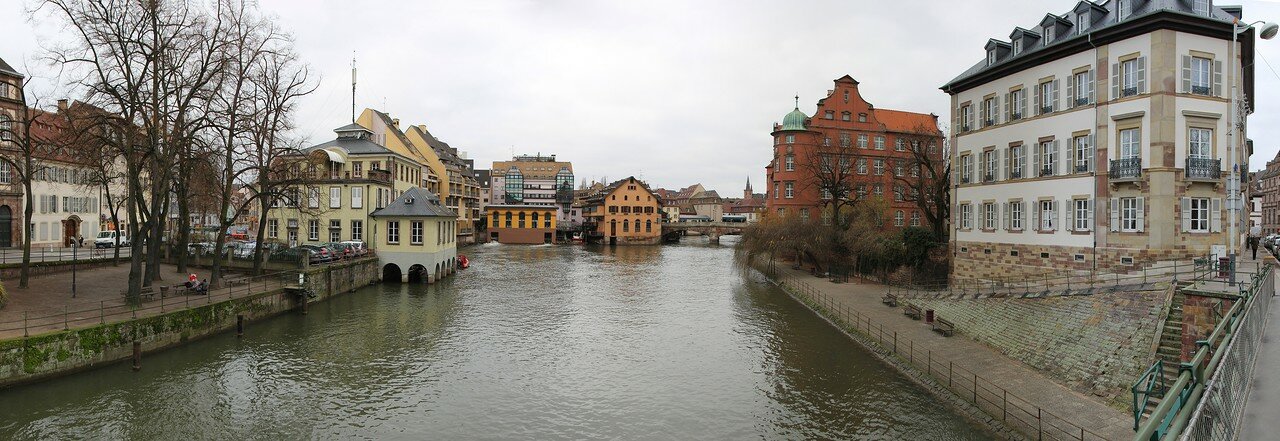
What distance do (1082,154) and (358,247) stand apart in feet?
124

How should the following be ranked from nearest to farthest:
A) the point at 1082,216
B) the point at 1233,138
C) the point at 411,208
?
the point at 1233,138 < the point at 1082,216 < the point at 411,208

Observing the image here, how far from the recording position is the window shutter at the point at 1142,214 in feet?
70.2

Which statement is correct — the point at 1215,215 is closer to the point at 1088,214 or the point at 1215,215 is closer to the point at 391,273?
the point at 1088,214

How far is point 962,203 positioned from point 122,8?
34200 mm

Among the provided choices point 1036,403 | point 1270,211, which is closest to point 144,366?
point 1036,403

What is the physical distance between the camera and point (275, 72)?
28.0 metres

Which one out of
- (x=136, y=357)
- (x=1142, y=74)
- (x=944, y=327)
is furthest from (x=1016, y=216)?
(x=136, y=357)

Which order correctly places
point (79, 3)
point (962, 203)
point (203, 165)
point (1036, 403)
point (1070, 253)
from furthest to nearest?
point (962, 203) → point (203, 165) → point (1070, 253) → point (79, 3) → point (1036, 403)

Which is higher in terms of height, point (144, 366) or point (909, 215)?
point (909, 215)

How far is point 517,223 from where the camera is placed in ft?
295

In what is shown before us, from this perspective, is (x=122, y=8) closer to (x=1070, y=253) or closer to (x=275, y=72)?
(x=275, y=72)

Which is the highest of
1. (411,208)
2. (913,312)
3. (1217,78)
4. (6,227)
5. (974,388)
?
(1217,78)

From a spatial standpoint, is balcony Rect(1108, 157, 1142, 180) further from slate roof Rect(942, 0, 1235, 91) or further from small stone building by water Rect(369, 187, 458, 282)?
small stone building by water Rect(369, 187, 458, 282)

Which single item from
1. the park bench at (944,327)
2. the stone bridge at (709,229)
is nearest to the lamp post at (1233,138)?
the park bench at (944,327)
